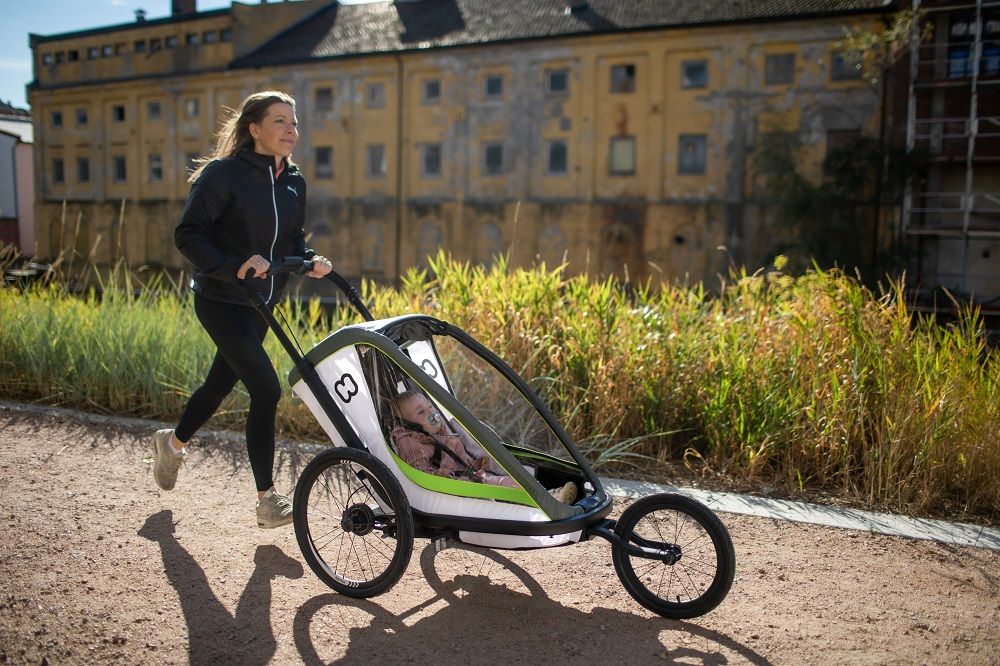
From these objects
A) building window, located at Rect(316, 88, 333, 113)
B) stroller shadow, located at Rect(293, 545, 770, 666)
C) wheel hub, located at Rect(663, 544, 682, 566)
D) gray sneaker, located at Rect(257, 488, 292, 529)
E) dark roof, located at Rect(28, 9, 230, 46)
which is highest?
dark roof, located at Rect(28, 9, 230, 46)

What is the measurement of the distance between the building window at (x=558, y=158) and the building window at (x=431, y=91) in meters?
6.09

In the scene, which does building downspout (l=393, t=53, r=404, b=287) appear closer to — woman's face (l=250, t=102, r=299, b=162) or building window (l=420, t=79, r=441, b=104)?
building window (l=420, t=79, r=441, b=104)

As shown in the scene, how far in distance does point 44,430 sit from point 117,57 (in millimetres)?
48489

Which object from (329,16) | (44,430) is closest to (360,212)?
(329,16)

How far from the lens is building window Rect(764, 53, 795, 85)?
1283 inches

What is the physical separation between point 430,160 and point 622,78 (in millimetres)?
9518

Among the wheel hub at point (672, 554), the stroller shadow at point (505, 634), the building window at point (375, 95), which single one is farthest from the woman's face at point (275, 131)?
the building window at point (375, 95)

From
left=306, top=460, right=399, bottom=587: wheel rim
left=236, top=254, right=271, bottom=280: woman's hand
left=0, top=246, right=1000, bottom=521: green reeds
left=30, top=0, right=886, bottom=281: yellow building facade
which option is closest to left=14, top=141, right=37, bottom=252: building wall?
left=30, top=0, right=886, bottom=281: yellow building facade

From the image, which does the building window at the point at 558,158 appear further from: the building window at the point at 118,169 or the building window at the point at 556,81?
the building window at the point at 118,169

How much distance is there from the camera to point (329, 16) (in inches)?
1762

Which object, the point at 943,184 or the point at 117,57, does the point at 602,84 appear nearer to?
the point at 943,184

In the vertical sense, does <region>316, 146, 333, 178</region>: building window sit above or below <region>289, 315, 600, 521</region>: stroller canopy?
above

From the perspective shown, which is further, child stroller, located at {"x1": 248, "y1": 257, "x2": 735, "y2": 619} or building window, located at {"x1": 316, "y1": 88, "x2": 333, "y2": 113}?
building window, located at {"x1": 316, "y1": 88, "x2": 333, "y2": 113}

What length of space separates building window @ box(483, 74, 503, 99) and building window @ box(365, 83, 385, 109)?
545cm
